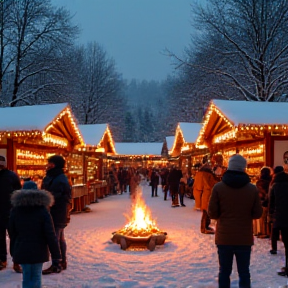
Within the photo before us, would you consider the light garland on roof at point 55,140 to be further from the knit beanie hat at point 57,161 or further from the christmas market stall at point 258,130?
the knit beanie hat at point 57,161

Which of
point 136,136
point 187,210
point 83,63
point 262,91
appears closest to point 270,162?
point 187,210

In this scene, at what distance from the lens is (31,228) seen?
Result: 4.09 m

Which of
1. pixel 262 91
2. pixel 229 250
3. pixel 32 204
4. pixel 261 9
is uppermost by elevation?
pixel 261 9

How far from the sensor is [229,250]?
4.10 meters

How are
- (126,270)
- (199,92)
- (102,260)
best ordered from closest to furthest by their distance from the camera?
(126,270)
(102,260)
(199,92)

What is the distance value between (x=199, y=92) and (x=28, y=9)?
36.8 ft

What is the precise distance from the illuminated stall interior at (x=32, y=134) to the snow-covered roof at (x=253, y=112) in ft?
16.1

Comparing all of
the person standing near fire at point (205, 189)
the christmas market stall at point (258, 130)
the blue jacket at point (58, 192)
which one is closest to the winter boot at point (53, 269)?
the blue jacket at point (58, 192)

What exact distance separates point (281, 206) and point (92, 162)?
15549mm

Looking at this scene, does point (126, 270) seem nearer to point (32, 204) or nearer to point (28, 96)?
point (32, 204)

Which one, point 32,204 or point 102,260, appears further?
point 102,260

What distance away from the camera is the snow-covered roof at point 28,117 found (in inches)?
425

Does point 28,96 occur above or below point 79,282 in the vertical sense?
above

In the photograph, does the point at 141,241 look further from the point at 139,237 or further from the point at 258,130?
the point at 258,130
